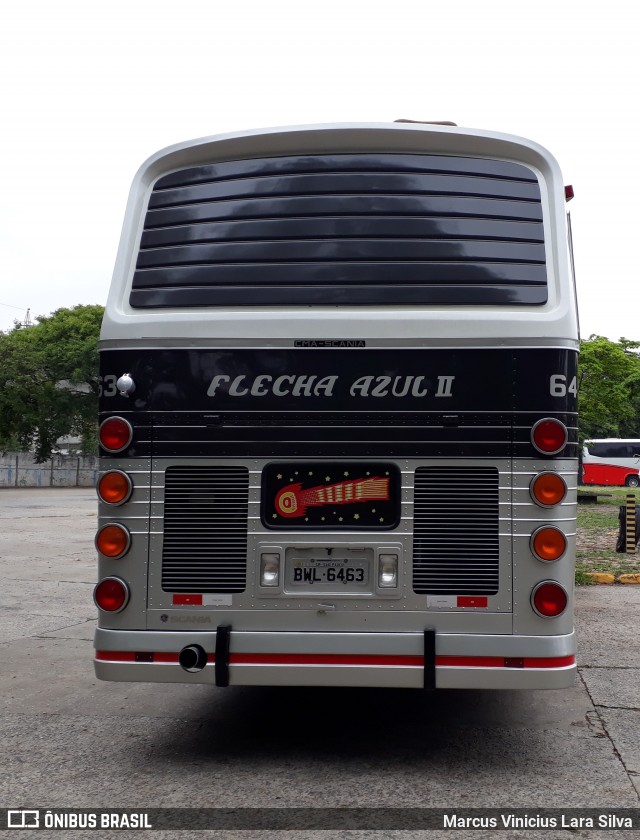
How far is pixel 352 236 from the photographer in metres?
5.34

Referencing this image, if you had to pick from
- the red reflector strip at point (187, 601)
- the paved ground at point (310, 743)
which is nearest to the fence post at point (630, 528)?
the paved ground at point (310, 743)

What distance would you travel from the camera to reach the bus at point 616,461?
61.3 m

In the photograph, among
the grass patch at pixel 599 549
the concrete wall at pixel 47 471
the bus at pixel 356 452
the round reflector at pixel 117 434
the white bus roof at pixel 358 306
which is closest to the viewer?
the bus at pixel 356 452

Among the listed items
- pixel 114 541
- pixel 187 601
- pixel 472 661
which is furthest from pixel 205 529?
pixel 472 661

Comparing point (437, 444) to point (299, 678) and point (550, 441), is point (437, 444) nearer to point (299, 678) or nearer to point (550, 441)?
point (550, 441)

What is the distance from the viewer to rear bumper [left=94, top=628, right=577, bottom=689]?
492 centimetres

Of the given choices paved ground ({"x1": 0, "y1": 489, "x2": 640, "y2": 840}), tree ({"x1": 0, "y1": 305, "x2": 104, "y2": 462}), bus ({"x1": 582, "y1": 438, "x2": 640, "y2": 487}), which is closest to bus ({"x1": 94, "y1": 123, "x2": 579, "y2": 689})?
paved ground ({"x1": 0, "y1": 489, "x2": 640, "y2": 840})

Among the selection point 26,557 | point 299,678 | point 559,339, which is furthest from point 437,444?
point 26,557

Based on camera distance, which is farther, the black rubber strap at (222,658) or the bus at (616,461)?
the bus at (616,461)

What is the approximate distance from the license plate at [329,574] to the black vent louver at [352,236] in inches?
55.6

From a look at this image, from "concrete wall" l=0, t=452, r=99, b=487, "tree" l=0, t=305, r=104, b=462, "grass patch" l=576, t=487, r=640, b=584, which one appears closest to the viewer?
"grass patch" l=576, t=487, r=640, b=584

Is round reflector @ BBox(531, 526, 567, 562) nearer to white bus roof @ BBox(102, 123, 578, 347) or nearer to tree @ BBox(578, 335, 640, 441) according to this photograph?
white bus roof @ BBox(102, 123, 578, 347)

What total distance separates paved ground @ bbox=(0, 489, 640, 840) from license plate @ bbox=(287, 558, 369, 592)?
39.1 inches

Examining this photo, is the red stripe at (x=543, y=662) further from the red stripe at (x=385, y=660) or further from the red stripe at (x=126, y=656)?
the red stripe at (x=126, y=656)
